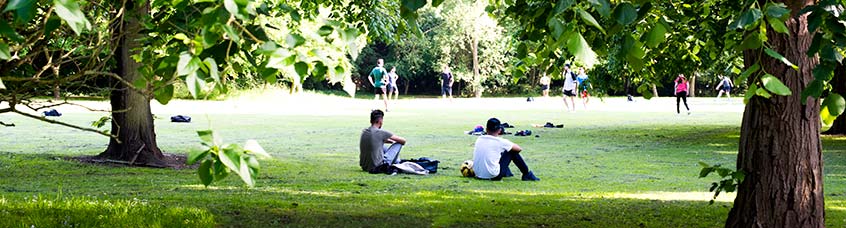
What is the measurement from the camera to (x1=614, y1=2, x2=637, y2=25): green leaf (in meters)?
3.43

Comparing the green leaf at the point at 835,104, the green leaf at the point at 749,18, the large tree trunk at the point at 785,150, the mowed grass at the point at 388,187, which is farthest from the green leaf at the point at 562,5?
the mowed grass at the point at 388,187

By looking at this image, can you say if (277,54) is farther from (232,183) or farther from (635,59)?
(232,183)

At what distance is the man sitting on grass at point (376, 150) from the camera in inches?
569

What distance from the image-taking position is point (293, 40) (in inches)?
118

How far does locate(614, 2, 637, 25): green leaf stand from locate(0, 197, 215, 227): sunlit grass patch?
5.38 meters

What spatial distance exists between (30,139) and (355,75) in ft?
170

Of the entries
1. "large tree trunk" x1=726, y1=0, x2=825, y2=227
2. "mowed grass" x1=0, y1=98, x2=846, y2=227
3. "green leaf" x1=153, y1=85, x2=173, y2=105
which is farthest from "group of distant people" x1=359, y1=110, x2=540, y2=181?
"green leaf" x1=153, y1=85, x2=173, y2=105

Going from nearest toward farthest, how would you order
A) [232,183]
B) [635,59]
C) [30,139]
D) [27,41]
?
[635,59] < [27,41] < [232,183] < [30,139]

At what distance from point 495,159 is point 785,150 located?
21.3 feet

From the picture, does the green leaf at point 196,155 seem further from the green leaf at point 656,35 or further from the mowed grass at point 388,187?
the mowed grass at point 388,187

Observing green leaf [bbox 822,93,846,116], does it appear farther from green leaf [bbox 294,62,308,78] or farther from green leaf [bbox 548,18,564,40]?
green leaf [bbox 294,62,308,78]

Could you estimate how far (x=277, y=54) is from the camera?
2.96 metres

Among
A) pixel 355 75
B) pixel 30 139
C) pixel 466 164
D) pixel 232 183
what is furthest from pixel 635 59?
pixel 355 75

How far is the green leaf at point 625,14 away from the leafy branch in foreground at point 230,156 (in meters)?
1.33
